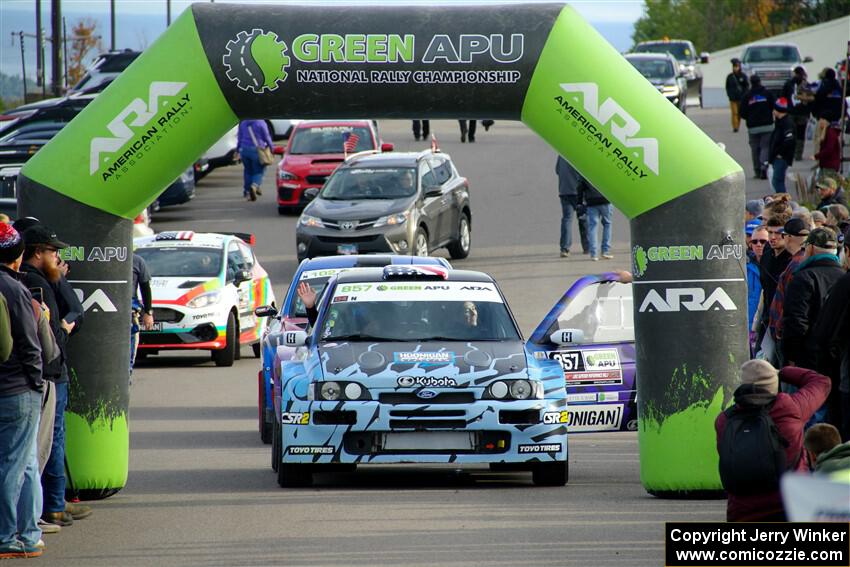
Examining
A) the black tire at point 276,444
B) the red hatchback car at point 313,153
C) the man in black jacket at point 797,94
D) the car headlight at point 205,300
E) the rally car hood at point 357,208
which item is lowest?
the black tire at point 276,444

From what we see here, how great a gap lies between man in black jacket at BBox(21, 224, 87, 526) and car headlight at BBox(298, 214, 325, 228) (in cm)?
1649

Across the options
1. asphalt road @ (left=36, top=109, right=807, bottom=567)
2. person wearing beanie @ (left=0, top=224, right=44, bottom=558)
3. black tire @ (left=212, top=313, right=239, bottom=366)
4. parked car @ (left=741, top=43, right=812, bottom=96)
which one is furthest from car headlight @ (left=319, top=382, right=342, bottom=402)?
parked car @ (left=741, top=43, right=812, bottom=96)

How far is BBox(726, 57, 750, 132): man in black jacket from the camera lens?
122 ft

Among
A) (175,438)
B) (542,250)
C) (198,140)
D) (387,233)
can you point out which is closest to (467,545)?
(198,140)

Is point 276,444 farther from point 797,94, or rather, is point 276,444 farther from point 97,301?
point 797,94

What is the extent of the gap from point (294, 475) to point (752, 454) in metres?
5.03

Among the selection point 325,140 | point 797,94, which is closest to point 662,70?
point 325,140

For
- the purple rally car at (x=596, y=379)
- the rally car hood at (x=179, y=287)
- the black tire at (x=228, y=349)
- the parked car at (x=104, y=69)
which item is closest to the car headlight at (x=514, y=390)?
the purple rally car at (x=596, y=379)

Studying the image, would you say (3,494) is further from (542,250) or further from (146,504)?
(542,250)

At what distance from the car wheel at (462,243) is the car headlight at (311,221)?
2982 millimetres

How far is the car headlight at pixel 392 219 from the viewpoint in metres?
26.9

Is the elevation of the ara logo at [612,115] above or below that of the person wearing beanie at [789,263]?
above

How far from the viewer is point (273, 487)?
12359mm

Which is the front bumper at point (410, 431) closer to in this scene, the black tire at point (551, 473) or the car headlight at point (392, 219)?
the black tire at point (551, 473)
